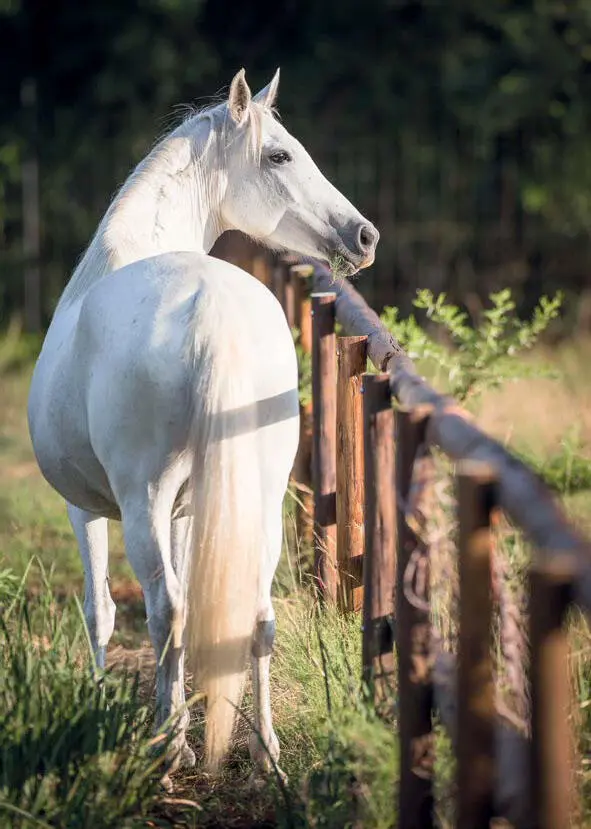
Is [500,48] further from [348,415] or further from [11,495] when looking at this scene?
[348,415]

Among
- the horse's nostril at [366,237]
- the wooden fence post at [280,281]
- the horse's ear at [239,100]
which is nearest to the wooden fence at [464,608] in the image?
the horse's nostril at [366,237]

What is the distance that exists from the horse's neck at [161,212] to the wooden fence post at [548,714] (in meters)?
2.16

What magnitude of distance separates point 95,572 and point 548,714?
210 centimetres

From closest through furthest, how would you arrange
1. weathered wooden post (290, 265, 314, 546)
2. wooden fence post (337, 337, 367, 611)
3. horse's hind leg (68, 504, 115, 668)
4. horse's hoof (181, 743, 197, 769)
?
horse's hoof (181, 743, 197, 769), horse's hind leg (68, 504, 115, 668), wooden fence post (337, 337, 367, 611), weathered wooden post (290, 265, 314, 546)

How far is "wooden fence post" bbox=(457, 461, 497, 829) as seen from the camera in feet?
6.75

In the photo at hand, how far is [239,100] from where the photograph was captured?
3930 millimetres

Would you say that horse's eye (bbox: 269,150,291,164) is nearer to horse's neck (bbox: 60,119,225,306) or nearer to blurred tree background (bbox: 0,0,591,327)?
horse's neck (bbox: 60,119,225,306)

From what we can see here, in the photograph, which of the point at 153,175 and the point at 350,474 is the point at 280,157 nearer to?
the point at 153,175

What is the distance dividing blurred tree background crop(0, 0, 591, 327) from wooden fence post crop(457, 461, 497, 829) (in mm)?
9068

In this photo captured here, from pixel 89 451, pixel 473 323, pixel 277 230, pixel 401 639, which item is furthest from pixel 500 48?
pixel 401 639

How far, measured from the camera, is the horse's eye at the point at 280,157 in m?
4.02

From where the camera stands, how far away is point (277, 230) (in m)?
4.10

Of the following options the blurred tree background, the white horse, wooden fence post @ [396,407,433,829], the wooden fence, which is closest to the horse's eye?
the wooden fence

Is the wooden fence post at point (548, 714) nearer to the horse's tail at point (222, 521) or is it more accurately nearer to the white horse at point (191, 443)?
the white horse at point (191, 443)
